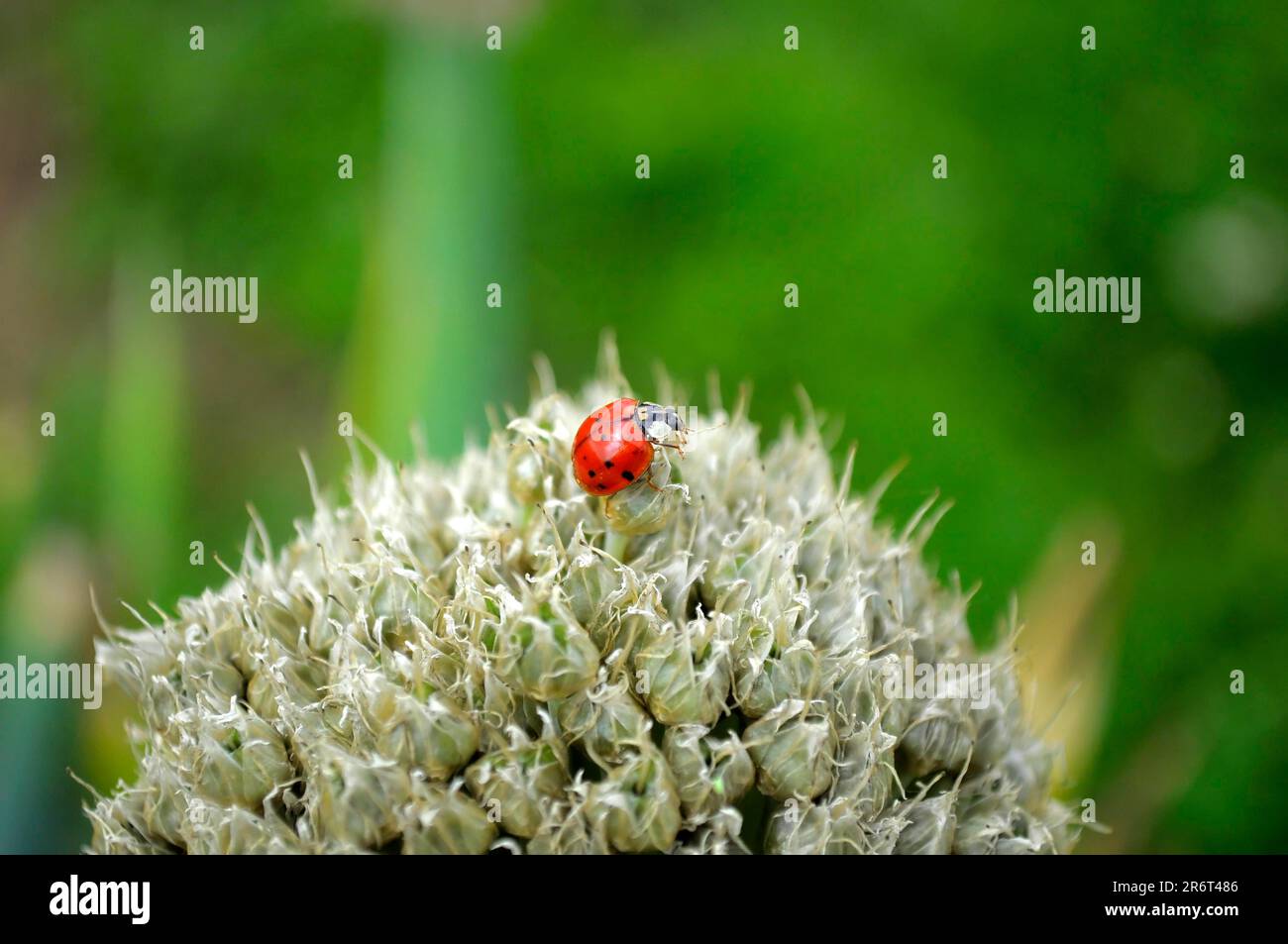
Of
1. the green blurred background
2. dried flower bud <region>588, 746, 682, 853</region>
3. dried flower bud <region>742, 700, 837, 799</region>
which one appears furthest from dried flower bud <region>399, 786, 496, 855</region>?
the green blurred background

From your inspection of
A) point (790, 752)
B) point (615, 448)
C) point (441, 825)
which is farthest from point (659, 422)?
point (441, 825)

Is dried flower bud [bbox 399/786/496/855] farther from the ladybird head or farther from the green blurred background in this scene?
the green blurred background

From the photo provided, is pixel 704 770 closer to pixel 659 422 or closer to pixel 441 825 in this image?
pixel 441 825

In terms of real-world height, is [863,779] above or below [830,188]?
below

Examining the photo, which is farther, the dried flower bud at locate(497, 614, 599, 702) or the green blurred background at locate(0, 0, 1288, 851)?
the green blurred background at locate(0, 0, 1288, 851)

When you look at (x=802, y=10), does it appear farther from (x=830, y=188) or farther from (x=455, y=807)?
A: (x=455, y=807)

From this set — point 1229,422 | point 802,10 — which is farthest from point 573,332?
point 1229,422
